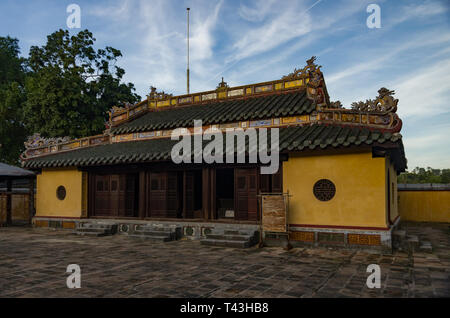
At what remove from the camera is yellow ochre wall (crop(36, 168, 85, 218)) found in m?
14.4

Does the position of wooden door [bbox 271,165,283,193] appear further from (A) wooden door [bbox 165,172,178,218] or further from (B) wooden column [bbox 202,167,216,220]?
(A) wooden door [bbox 165,172,178,218]

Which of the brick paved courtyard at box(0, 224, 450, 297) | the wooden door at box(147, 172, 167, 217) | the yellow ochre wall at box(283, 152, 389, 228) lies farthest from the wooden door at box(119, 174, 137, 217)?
the yellow ochre wall at box(283, 152, 389, 228)

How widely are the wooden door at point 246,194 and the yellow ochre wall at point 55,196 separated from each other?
24.1ft

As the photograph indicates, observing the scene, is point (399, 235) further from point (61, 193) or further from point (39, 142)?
point (39, 142)

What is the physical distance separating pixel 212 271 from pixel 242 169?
4.80m

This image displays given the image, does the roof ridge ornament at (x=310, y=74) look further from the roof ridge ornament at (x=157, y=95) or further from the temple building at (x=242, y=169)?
the roof ridge ornament at (x=157, y=95)

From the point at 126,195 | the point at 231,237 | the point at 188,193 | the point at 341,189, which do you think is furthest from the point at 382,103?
the point at 126,195

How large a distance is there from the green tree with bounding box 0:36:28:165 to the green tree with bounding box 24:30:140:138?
2314mm

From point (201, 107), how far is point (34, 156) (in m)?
8.31

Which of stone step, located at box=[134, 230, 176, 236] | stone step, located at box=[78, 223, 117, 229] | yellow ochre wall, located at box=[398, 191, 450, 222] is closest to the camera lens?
stone step, located at box=[134, 230, 176, 236]

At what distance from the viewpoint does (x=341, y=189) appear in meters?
9.61

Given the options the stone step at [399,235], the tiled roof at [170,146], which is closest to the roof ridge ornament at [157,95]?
the tiled roof at [170,146]
